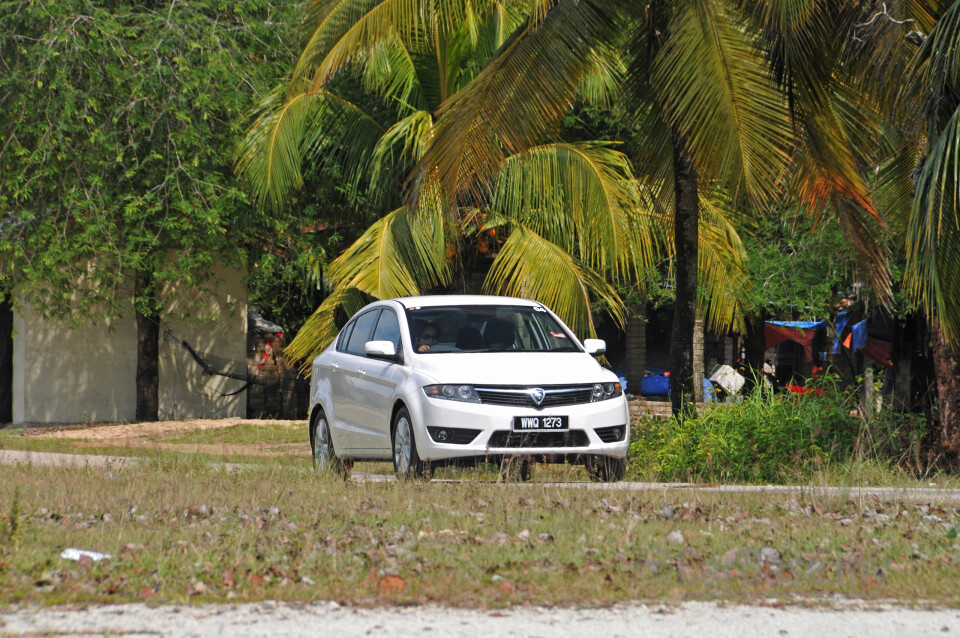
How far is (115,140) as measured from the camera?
62.0 ft

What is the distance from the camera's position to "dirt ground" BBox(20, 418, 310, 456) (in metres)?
16.1

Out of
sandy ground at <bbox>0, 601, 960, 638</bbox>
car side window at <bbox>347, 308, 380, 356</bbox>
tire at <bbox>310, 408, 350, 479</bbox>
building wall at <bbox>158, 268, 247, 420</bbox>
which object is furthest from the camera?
building wall at <bbox>158, 268, 247, 420</bbox>

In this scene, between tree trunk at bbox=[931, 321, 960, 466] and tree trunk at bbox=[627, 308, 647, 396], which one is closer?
tree trunk at bbox=[931, 321, 960, 466]

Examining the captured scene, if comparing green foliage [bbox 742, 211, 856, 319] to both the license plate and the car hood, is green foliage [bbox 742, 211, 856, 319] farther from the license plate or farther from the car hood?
the license plate

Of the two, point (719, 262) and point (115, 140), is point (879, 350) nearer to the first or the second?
point (719, 262)

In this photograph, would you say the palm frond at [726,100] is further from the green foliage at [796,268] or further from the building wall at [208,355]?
the building wall at [208,355]

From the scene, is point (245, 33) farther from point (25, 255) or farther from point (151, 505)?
point (151, 505)

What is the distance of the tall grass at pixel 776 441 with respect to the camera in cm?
1106

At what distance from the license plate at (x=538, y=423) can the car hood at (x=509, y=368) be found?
0.95 ft

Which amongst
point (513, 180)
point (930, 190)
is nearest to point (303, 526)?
point (930, 190)

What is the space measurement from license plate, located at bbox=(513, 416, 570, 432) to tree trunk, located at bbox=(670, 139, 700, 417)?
343 centimetres

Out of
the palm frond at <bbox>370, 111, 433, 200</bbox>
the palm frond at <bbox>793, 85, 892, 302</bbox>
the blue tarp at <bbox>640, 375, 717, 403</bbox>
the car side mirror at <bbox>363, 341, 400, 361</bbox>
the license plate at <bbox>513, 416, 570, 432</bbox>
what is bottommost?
the blue tarp at <bbox>640, 375, 717, 403</bbox>

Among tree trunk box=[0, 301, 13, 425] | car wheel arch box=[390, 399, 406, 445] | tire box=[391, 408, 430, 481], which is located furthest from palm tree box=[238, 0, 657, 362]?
tree trunk box=[0, 301, 13, 425]

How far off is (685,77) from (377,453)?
4.54 metres
